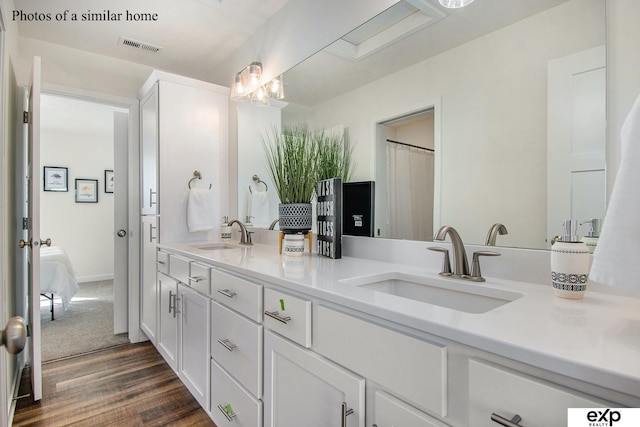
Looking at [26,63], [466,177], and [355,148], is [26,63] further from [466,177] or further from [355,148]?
[466,177]

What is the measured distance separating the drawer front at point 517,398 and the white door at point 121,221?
3109 millimetres

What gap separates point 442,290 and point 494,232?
29 centimetres

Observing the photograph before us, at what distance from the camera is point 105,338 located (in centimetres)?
290

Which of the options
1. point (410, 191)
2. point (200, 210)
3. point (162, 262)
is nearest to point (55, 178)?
point (200, 210)

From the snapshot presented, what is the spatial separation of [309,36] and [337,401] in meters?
1.92

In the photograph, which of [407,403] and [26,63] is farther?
[26,63]

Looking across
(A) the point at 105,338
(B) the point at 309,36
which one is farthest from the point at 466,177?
(A) the point at 105,338

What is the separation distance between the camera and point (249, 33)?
248 cm

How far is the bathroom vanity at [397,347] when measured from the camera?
0.54 metres

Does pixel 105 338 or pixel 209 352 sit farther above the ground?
pixel 209 352

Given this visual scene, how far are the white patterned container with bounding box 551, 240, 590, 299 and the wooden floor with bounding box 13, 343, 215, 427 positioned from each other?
1.75 meters

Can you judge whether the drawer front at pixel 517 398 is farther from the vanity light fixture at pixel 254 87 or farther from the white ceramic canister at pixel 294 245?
the vanity light fixture at pixel 254 87

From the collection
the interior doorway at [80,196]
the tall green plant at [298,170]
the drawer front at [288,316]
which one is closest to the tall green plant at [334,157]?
the tall green plant at [298,170]

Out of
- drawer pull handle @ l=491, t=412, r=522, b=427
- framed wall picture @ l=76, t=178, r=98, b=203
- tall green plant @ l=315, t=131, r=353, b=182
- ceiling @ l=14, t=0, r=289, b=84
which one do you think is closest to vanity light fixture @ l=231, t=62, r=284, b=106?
ceiling @ l=14, t=0, r=289, b=84
